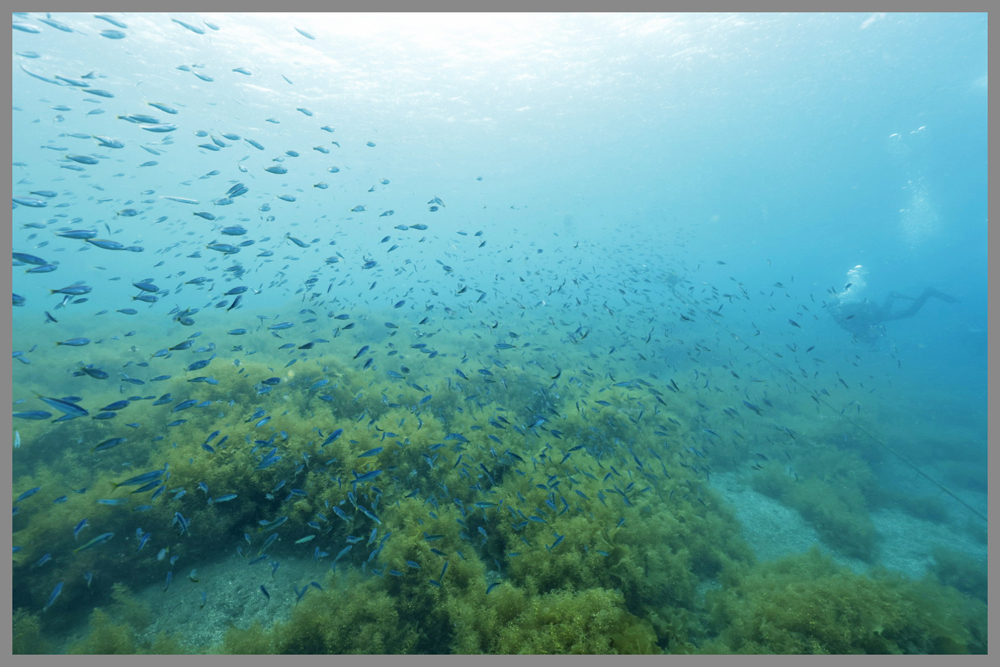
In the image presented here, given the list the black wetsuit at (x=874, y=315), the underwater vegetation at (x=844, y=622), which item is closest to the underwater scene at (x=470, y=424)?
the underwater vegetation at (x=844, y=622)

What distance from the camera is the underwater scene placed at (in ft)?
14.3

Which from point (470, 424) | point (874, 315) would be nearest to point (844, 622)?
point (470, 424)

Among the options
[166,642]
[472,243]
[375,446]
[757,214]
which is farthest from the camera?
[472,243]

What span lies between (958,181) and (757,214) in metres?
42.4

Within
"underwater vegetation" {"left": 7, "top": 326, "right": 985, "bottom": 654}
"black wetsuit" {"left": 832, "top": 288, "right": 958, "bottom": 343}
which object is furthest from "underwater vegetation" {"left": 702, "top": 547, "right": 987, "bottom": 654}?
"black wetsuit" {"left": 832, "top": 288, "right": 958, "bottom": 343}

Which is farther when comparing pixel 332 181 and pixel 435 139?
pixel 332 181

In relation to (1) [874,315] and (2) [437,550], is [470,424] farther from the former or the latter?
(1) [874,315]

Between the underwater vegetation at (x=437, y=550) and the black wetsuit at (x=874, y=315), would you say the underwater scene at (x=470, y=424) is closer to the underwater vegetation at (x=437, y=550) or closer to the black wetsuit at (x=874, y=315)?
the underwater vegetation at (x=437, y=550)

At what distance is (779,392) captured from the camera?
1673cm

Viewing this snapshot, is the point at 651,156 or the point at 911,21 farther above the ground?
the point at 911,21

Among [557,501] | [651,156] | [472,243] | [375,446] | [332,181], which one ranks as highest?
[651,156]

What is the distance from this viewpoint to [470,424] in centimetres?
810

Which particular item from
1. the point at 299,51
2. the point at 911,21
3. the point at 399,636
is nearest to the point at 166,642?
the point at 399,636

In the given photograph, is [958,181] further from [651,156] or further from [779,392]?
[779,392]
